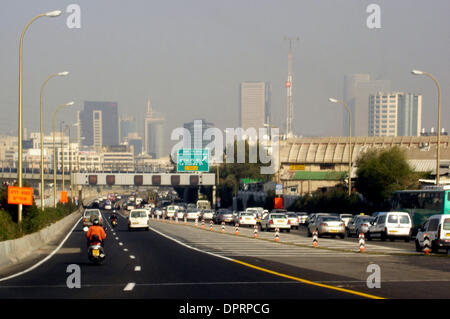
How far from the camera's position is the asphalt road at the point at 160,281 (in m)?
17.4

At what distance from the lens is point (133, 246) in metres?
40.1

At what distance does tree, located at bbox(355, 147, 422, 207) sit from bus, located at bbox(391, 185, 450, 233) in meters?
18.3

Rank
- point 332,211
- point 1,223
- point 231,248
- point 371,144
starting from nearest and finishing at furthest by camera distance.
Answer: point 1,223 < point 231,248 < point 332,211 < point 371,144

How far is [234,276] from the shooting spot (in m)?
22.1

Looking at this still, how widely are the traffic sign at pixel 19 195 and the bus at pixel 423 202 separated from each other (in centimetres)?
2325

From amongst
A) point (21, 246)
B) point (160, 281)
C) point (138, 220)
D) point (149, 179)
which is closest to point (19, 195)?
point (21, 246)

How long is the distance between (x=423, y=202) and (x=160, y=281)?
33515 mm

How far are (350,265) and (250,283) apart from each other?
291 inches

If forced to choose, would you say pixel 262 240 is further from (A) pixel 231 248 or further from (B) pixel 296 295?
(B) pixel 296 295

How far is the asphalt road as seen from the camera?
17.4 meters

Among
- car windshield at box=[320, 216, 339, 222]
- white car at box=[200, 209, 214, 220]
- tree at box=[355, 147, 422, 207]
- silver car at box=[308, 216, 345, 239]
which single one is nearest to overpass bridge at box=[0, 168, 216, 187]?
white car at box=[200, 209, 214, 220]

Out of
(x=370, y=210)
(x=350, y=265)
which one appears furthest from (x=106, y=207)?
(x=350, y=265)

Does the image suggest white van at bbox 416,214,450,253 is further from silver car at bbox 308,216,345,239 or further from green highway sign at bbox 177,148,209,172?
green highway sign at bbox 177,148,209,172

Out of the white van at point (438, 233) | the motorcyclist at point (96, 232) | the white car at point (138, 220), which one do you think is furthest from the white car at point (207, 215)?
the motorcyclist at point (96, 232)
